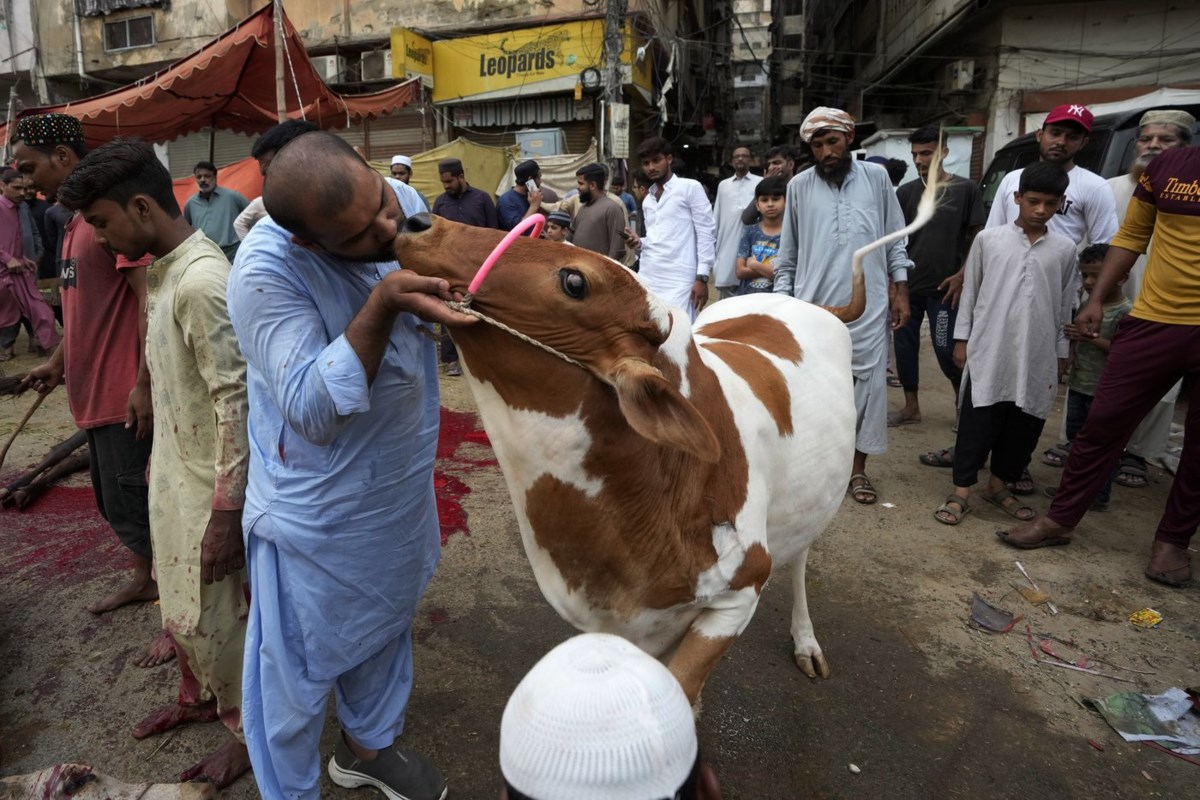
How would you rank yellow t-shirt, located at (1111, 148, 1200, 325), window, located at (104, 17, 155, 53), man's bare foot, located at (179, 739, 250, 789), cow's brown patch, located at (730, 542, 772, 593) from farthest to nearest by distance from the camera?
window, located at (104, 17, 155, 53), yellow t-shirt, located at (1111, 148, 1200, 325), man's bare foot, located at (179, 739, 250, 789), cow's brown patch, located at (730, 542, 772, 593)

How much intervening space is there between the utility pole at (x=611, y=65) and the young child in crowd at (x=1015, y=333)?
29.2 feet

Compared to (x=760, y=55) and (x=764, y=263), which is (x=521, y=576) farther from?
(x=760, y=55)

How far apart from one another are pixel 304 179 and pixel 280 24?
624 cm

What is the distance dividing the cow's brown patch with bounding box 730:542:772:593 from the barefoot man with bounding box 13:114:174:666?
2065mm

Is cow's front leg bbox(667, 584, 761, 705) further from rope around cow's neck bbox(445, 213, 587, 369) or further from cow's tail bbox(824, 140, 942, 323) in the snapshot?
cow's tail bbox(824, 140, 942, 323)

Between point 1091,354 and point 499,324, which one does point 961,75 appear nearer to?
point 1091,354

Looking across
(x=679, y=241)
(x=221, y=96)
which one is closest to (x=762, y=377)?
(x=679, y=241)

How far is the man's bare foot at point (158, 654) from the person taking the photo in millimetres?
2773

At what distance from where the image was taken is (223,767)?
2.20 m

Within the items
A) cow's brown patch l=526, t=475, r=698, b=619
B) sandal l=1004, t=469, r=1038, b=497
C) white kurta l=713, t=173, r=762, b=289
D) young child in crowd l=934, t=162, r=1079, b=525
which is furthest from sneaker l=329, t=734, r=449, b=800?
white kurta l=713, t=173, r=762, b=289

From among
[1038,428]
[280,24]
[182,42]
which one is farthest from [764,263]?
[182,42]

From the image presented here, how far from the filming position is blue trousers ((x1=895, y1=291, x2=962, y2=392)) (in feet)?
17.1

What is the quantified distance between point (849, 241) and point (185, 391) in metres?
3.19

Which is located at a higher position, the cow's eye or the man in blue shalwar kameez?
the cow's eye
